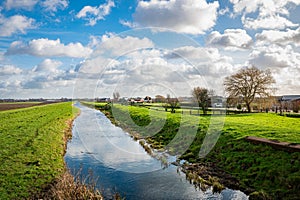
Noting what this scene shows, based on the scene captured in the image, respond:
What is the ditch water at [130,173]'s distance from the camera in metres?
12.9

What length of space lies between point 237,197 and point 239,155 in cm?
506

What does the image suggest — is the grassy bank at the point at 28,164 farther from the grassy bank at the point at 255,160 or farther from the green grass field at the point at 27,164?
the grassy bank at the point at 255,160

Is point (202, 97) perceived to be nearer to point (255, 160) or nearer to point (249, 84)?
point (249, 84)

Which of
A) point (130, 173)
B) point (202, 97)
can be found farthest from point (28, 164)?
point (202, 97)

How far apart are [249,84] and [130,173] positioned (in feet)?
123

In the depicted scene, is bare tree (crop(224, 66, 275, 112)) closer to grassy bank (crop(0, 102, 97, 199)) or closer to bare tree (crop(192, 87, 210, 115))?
bare tree (crop(192, 87, 210, 115))

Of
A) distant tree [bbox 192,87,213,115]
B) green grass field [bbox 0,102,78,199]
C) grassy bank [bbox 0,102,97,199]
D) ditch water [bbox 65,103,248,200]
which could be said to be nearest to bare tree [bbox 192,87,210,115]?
distant tree [bbox 192,87,213,115]

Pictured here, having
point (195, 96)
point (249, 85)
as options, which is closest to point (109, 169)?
point (195, 96)

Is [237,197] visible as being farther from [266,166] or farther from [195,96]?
[195,96]

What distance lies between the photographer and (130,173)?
1656 centimetres

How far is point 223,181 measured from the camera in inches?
570

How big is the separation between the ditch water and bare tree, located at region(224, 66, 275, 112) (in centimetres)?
2893

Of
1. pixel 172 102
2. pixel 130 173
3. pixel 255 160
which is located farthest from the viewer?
pixel 172 102

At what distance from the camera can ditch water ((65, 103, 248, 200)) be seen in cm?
1288
